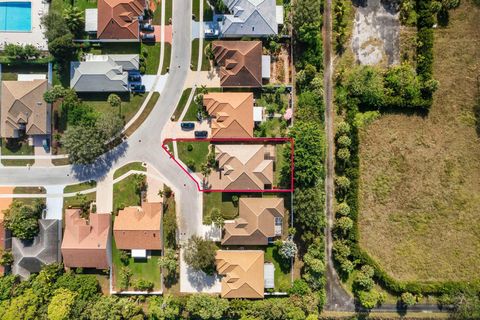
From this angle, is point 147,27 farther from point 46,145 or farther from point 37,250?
Result: point 37,250

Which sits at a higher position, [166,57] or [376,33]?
[376,33]

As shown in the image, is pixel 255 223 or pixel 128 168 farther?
pixel 128 168

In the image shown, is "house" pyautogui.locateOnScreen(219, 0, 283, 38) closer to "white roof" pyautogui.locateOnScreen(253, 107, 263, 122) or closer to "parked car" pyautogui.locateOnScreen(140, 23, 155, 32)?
"parked car" pyautogui.locateOnScreen(140, 23, 155, 32)

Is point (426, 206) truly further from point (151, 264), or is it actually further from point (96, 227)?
point (96, 227)

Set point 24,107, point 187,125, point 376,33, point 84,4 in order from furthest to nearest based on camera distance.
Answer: point 84,4
point 376,33
point 187,125
point 24,107

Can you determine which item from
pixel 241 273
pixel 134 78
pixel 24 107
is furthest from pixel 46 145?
pixel 241 273

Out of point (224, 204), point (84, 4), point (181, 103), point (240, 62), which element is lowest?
point (224, 204)

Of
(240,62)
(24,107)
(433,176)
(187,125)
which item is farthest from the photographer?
(187,125)

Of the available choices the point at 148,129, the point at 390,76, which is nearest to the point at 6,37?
the point at 148,129
